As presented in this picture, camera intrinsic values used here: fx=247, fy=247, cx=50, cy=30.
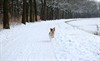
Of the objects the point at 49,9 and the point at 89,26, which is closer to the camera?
the point at 89,26

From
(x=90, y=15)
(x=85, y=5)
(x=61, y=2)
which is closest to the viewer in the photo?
(x=61, y=2)

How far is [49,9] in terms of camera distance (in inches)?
3393

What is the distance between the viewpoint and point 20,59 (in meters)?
9.84

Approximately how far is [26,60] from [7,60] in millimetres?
753

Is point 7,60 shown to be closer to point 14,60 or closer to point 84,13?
point 14,60

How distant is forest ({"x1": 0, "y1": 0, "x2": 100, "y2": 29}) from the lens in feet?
159

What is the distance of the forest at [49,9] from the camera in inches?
1914

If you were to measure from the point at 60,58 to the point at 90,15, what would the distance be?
522ft

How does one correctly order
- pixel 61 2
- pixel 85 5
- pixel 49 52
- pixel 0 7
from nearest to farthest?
pixel 49 52
pixel 0 7
pixel 61 2
pixel 85 5

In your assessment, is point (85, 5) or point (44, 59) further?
point (85, 5)

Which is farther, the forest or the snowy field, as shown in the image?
the forest

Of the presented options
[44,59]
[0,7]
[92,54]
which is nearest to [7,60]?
[44,59]

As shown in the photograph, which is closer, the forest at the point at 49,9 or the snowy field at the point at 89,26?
the snowy field at the point at 89,26

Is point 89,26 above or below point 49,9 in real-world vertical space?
below
